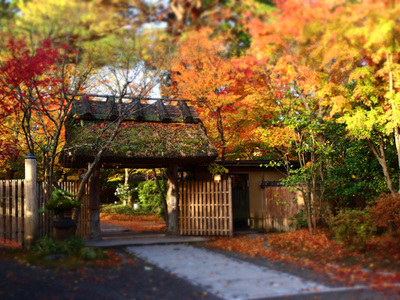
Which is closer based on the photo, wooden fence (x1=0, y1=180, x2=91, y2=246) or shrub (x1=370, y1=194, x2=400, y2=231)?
shrub (x1=370, y1=194, x2=400, y2=231)

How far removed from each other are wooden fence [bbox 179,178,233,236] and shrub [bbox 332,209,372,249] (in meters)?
4.49

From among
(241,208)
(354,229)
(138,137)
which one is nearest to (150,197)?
(241,208)

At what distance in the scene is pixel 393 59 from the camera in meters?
10.8

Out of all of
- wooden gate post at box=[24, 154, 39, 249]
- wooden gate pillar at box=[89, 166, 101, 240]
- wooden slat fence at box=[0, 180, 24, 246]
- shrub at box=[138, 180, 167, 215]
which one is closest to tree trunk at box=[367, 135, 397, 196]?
wooden gate pillar at box=[89, 166, 101, 240]

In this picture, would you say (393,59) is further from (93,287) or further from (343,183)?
(93,287)

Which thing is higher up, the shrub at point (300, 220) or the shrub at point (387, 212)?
the shrub at point (387, 212)

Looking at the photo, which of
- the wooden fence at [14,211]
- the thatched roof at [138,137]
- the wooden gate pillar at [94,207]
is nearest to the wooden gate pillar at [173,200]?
the thatched roof at [138,137]

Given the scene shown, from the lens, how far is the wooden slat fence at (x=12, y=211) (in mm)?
10250

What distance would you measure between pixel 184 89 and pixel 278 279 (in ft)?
39.4

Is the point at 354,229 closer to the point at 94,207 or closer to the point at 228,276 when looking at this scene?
the point at 228,276

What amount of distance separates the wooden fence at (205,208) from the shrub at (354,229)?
14.7 feet

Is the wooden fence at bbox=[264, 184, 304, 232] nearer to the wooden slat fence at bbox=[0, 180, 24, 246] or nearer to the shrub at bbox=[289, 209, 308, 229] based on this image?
the shrub at bbox=[289, 209, 308, 229]

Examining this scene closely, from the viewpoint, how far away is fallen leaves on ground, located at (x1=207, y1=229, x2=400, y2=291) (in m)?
7.11

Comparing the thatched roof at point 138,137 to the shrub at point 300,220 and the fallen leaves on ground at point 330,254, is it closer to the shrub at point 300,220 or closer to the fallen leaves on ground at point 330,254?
the fallen leaves on ground at point 330,254
